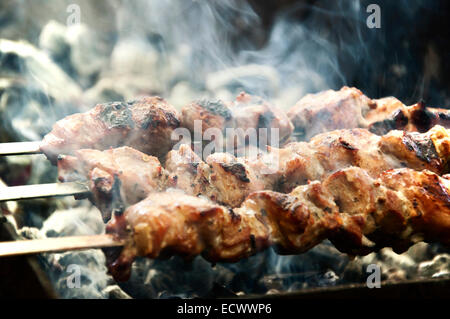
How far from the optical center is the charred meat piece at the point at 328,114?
129 inches

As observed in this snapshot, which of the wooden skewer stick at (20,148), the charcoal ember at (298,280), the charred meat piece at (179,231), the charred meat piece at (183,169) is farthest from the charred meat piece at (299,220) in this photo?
the wooden skewer stick at (20,148)

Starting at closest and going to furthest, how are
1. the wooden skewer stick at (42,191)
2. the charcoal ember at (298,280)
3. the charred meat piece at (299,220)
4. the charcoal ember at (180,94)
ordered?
the charred meat piece at (299,220), the wooden skewer stick at (42,191), the charcoal ember at (298,280), the charcoal ember at (180,94)

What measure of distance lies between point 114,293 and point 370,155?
198 centimetres

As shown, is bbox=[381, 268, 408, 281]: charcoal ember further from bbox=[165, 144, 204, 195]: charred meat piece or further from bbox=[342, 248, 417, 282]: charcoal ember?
bbox=[165, 144, 204, 195]: charred meat piece

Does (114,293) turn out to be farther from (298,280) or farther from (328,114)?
(328,114)

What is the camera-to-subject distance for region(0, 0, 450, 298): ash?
9.20 feet

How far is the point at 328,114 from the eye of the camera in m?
3.27

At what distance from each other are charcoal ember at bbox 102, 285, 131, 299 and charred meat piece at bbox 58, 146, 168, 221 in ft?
2.06

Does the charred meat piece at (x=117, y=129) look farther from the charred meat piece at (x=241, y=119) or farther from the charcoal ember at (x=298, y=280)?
the charcoal ember at (x=298, y=280)

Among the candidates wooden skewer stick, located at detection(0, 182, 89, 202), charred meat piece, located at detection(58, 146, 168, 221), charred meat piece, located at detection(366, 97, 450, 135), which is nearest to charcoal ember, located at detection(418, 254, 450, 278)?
charred meat piece, located at detection(366, 97, 450, 135)

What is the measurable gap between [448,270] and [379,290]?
138 centimetres

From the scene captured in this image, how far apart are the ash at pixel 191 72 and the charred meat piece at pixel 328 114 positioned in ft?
3.22

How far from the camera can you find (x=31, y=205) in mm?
3365
